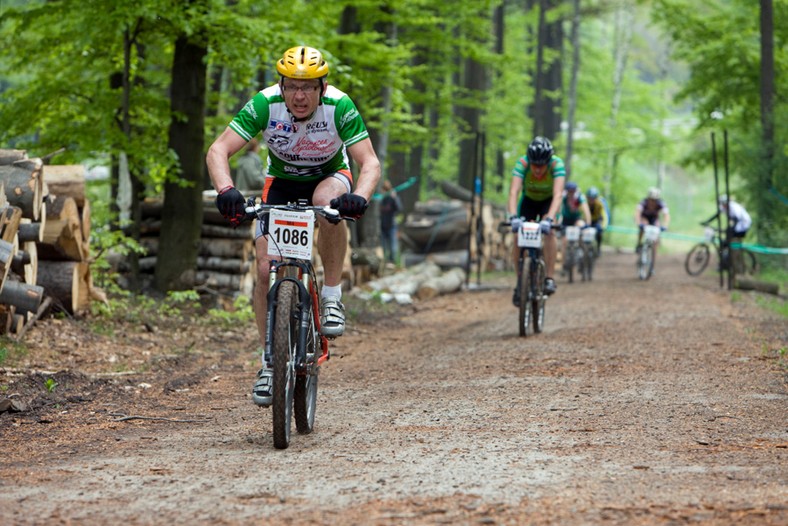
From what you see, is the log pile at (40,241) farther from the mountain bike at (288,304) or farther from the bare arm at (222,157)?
the mountain bike at (288,304)

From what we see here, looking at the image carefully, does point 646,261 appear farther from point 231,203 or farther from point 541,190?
point 231,203

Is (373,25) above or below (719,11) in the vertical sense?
below

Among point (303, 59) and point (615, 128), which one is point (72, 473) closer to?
point (303, 59)

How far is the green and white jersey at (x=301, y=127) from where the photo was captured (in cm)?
619

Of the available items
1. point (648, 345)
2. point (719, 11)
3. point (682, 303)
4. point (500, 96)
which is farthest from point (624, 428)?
point (500, 96)

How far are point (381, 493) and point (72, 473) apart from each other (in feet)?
5.38

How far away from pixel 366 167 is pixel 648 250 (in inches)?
691

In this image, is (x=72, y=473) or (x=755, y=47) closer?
(x=72, y=473)

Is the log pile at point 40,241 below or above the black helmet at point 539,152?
below

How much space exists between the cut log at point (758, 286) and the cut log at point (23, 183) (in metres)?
13.2

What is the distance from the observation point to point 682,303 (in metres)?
15.9

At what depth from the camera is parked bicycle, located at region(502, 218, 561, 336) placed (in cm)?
1146

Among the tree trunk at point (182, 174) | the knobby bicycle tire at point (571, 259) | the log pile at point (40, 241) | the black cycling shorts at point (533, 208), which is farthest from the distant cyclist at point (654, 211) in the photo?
the log pile at point (40, 241)

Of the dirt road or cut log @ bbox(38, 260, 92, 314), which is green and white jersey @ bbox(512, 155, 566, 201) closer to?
the dirt road
